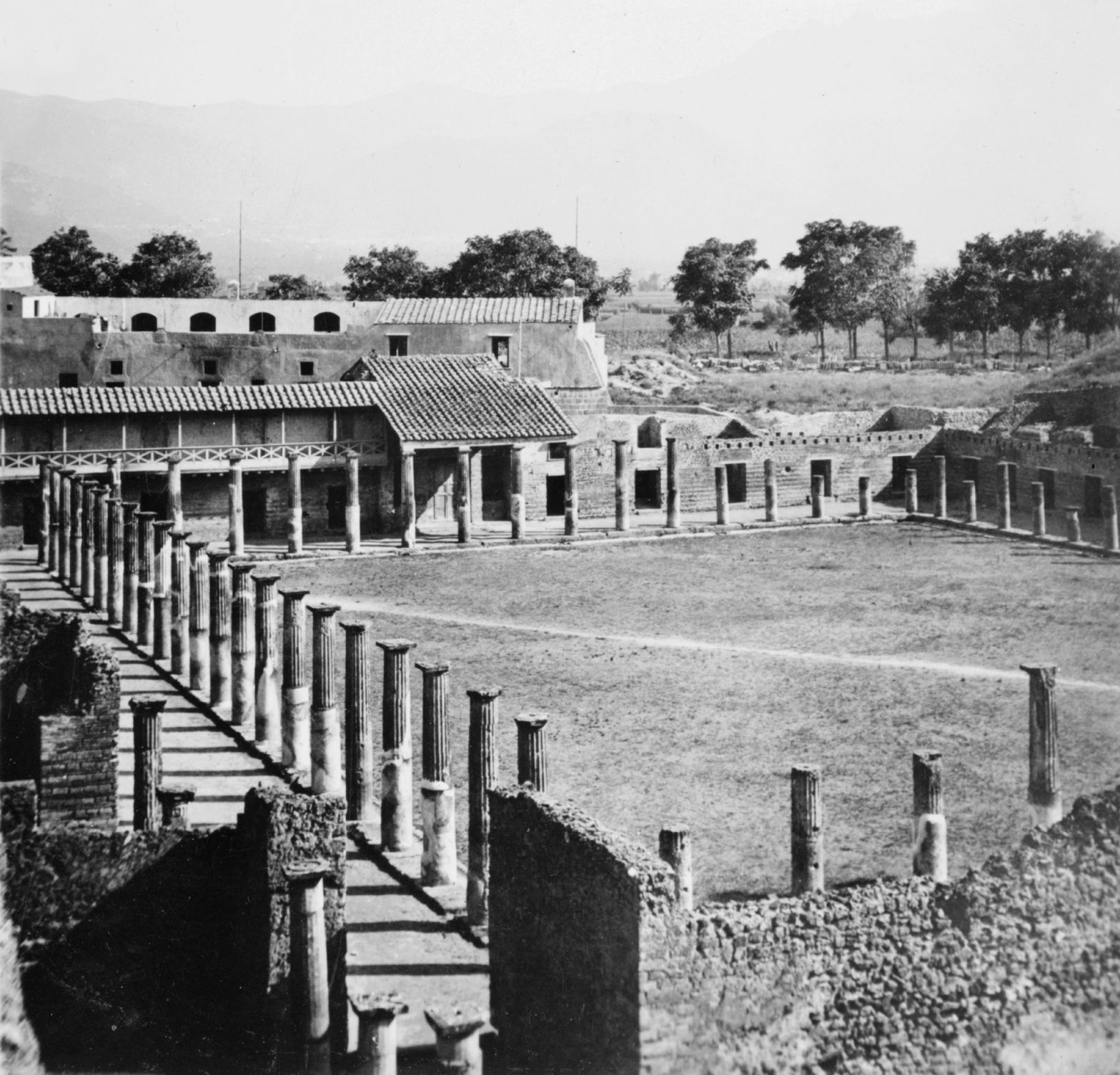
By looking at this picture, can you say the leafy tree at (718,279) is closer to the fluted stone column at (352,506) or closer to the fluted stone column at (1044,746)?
the fluted stone column at (352,506)

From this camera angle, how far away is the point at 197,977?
10.6 m

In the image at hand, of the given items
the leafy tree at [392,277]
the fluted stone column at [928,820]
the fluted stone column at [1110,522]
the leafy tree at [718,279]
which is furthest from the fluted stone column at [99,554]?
the leafy tree at [718,279]

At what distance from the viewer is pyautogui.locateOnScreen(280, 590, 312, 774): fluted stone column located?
1783 centimetres

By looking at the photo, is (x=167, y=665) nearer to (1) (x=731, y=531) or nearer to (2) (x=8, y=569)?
(2) (x=8, y=569)

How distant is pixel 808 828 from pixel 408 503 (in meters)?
23.8

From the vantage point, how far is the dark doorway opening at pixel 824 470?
141ft

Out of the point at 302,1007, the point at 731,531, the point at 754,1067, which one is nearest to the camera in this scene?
the point at 754,1067

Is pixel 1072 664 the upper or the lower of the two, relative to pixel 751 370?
lower

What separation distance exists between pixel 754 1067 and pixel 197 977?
414cm

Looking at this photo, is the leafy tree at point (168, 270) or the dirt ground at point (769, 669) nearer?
the dirt ground at point (769, 669)

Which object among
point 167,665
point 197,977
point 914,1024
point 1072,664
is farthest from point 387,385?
point 914,1024

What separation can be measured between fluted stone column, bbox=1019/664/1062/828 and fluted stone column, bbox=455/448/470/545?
22474mm

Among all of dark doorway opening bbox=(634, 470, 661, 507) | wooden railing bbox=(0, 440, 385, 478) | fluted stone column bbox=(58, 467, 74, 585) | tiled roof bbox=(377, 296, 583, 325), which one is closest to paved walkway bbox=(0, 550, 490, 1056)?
fluted stone column bbox=(58, 467, 74, 585)

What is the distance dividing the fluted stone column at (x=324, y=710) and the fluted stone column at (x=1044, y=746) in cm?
713
